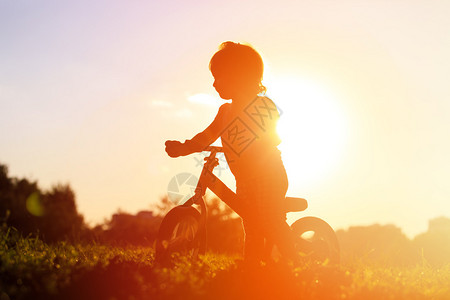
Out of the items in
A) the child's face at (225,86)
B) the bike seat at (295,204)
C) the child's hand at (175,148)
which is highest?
the child's face at (225,86)

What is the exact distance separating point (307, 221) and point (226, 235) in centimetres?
1055

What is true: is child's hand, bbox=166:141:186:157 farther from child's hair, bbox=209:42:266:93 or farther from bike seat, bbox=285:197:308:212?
bike seat, bbox=285:197:308:212

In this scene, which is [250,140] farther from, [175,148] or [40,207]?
[40,207]

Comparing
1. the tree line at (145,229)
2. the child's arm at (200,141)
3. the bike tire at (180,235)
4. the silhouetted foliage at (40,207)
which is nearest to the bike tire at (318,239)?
the tree line at (145,229)

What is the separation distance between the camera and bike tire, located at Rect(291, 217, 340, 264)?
257 inches

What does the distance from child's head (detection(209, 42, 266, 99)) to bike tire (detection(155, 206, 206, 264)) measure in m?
1.52

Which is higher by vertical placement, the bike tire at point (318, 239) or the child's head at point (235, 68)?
the child's head at point (235, 68)

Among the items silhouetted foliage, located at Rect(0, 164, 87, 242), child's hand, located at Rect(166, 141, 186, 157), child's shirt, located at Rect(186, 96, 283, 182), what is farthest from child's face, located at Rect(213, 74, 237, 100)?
silhouetted foliage, located at Rect(0, 164, 87, 242)

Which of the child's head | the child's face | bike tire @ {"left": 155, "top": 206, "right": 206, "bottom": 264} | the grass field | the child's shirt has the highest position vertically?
the child's head

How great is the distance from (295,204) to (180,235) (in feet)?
5.05

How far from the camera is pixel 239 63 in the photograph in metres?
5.90

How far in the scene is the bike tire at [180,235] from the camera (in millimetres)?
5500

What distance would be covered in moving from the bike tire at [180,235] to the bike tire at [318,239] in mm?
1454

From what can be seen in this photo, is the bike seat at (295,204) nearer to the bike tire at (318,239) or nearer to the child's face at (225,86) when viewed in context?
the bike tire at (318,239)
